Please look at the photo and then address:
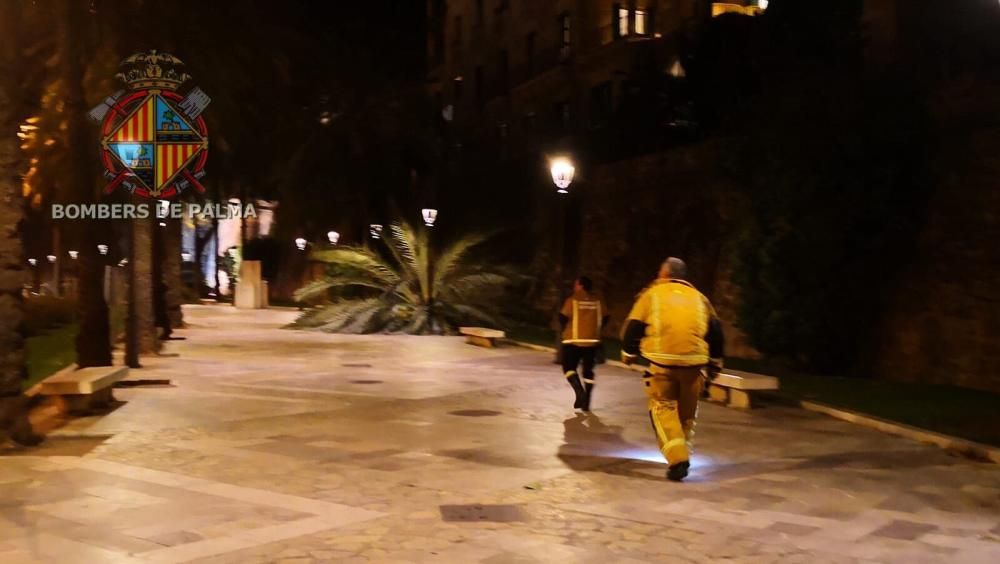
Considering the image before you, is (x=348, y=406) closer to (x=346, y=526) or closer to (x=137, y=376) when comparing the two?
(x=137, y=376)

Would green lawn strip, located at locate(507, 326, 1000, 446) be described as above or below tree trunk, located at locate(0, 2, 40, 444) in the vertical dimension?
below

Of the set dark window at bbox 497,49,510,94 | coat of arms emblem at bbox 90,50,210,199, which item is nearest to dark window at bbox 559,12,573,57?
dark window at bbox 497,49,510,94

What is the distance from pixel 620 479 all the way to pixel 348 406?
5567 mm

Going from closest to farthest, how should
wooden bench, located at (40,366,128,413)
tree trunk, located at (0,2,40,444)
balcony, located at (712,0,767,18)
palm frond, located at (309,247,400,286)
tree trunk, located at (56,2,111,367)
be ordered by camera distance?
tree trunk, located at (0,2,40,444), wooden bench, located at (40,366,128,413), tree trunk, located at (56,2,111,367), palm frond, located at (309,247,400,286), balcony, located at (712,0,767,18)

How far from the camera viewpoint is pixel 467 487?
8469mm

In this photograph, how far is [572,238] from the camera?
18734 millimetres

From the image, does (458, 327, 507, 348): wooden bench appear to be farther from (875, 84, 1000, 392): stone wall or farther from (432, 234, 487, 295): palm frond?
(875, 84, 1000, 392): stone wall

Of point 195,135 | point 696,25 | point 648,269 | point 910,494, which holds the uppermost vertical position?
point 696,25

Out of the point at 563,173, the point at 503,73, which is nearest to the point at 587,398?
the point at 563,173

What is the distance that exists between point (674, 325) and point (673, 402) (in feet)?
2.13

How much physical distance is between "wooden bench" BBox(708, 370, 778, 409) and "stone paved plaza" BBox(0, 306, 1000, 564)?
1.65ft

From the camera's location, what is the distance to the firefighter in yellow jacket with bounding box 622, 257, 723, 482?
28.4 ft

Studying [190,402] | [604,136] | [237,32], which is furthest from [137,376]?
[604,136]

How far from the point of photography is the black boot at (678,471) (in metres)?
8.66
